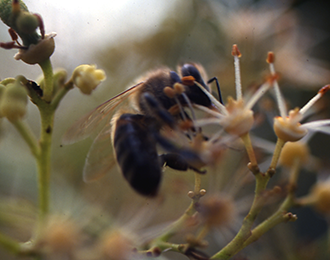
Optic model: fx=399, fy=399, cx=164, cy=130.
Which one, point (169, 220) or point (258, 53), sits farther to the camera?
point (258, 53)

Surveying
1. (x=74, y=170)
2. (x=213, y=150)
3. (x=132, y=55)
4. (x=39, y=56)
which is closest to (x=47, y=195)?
(x=39, y=56)

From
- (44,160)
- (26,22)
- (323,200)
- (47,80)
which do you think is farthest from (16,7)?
(323,200)

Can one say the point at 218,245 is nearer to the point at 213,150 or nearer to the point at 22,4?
the point at 213,150

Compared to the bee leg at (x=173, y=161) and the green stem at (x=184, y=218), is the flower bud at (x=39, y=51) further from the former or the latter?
the green stem at (x=184, y=218)

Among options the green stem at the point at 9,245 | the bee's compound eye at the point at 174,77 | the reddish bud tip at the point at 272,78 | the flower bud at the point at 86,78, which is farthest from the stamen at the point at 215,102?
the green stem at the point at 9,245

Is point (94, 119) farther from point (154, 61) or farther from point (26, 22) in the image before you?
point (154, 61)

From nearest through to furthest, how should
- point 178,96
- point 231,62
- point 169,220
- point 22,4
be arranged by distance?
point 22,4, point 178,96, point 169,220, point 231,62

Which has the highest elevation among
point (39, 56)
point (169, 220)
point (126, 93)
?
point (39, 56)

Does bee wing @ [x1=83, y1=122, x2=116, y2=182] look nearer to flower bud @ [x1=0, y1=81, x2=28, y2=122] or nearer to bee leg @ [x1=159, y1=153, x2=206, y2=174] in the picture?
Answer: bee leg @ [x1=159, y1=153, x2=206, y2=174]
